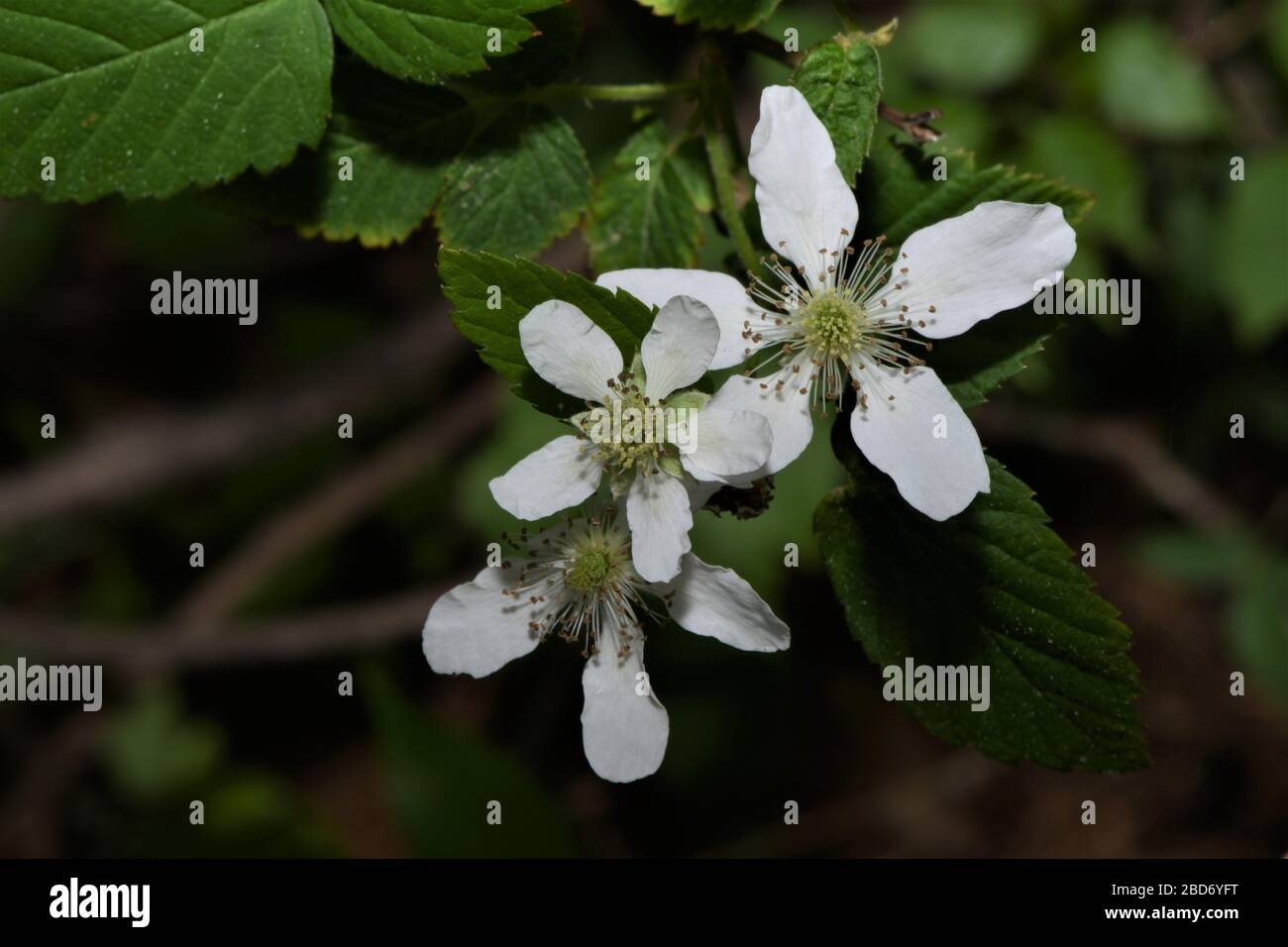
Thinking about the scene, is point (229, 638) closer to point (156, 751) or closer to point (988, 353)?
point (156, 751)

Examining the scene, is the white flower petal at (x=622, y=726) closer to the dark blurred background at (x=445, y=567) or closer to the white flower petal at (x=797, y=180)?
the white flower petal at (x=797, y=180)

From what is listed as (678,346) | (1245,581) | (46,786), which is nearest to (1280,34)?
(1245,581)

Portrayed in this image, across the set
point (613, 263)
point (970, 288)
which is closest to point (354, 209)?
point (613, 263)

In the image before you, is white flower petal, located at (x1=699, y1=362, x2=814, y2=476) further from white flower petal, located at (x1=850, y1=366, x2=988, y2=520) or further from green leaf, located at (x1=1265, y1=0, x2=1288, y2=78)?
green leaf, located at (x1=1265, y1=0, x2=1288, y2=78)

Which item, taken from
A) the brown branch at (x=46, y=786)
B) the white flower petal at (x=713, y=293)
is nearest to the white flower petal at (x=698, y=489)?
the white flower petal at (x=713, y=293)

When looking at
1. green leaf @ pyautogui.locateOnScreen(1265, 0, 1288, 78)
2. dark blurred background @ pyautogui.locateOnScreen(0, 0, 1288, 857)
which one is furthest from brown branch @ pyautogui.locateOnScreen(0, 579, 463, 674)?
green leaf @ pyautogui.locateOnScreen(1265, 0, 1288, 78)
